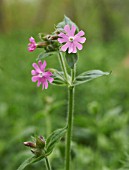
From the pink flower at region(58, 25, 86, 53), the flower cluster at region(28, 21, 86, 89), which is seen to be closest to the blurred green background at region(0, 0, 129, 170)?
the flower cluster at region(28, 21, 86, 89)

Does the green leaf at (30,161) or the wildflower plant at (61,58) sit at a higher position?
the wildflower plant at (61,58)

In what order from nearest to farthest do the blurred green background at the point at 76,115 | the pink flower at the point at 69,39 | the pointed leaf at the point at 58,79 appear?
1. the pink flower at the point at 69,39
2. the pointed leaf at the point at 58,79
3. the blurred green background at the point at 76,115

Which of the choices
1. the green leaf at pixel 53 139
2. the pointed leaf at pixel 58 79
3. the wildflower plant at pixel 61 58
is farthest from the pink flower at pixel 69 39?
the green leaf at pixel 53 139

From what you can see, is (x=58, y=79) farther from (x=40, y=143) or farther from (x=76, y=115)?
(x=76, y=115)

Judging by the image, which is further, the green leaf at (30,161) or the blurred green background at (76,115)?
the blurred green background at (76,115)

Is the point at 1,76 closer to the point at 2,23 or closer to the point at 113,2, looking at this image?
the point at 113,2

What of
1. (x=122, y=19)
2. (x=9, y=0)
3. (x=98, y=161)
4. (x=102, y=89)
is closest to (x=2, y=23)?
(x=9, y=0)

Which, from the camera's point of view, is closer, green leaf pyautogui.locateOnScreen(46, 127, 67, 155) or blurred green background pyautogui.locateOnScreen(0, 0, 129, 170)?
green leaf pyautogui.locateOnScreen(46, 127, 67, 155)

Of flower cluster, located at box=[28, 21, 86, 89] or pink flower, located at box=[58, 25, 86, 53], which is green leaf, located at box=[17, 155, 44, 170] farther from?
pink flower, located at box=[58, 25, 86, 53]

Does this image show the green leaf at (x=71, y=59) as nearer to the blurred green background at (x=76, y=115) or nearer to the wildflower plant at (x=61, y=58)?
the wildflower plant at (x=61, y=58)

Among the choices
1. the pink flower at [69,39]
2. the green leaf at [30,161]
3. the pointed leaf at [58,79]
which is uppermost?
the pink flower at [69,39]

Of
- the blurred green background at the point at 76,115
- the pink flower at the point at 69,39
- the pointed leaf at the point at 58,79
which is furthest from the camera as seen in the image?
the blurred green background at the point at 76,115
